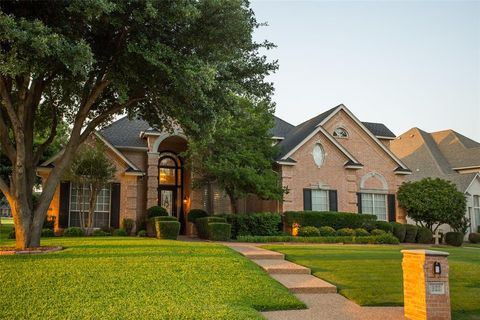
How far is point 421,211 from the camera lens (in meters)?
27.2

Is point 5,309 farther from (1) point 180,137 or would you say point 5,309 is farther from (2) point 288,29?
(1) point 180,137

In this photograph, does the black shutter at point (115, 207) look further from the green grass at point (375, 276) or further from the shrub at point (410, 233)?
the shrub at point (410, 233)

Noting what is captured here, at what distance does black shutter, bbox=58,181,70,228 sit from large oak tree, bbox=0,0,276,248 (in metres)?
8.31

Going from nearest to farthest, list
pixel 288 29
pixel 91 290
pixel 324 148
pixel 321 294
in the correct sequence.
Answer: pixel 91 290 → pixel 321 294 → pixel 288 29 → pixel 324 148

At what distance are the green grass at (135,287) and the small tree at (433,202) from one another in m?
18.7

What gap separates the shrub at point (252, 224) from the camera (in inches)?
898

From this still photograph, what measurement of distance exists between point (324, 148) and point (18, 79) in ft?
58.4

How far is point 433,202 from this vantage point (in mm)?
26859

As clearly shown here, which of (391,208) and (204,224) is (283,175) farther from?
(391,208)

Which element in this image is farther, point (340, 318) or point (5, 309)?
point (340, 318)

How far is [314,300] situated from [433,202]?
2048 cm

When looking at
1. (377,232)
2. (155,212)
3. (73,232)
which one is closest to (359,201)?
(377,232)

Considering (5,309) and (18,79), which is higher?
(18,79)

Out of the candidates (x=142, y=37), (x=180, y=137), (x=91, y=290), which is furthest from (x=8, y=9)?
(x=180, y=137)
